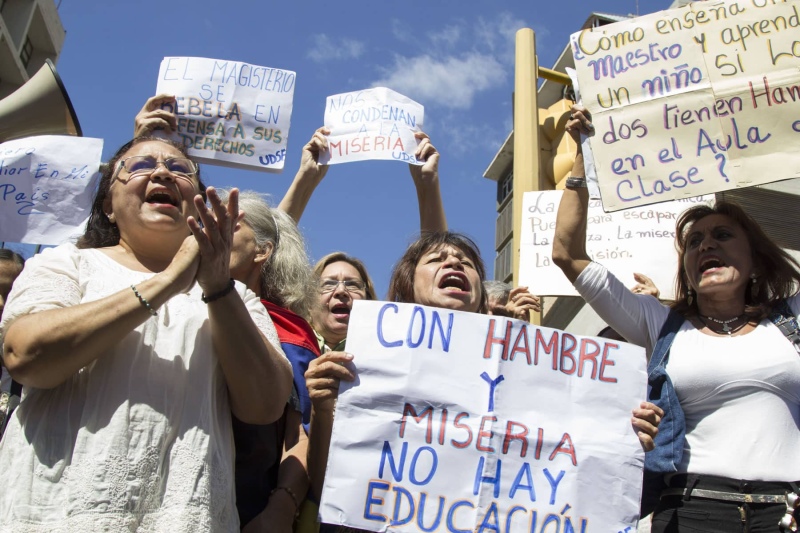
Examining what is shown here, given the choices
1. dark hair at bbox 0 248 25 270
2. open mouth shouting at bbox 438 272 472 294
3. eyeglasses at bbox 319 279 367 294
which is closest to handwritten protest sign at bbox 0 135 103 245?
dark hair at bbox 0 248 25 270

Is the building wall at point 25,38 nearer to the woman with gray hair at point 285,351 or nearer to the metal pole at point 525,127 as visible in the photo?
the metal pole at point 525,127

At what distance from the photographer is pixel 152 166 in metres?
2.75

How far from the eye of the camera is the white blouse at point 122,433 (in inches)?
78.6

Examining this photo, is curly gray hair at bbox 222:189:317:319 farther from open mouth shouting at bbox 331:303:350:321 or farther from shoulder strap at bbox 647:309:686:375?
shoulder strap at bbox 647:309:686:375

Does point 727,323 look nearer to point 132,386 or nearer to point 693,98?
point 693,98

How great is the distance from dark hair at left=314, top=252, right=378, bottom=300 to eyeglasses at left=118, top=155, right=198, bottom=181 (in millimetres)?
1470

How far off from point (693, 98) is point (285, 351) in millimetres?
2070

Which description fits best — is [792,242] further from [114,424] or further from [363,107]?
[114,424]

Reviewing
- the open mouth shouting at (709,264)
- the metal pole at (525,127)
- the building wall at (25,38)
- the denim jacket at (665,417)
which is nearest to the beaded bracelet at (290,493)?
the denim jacket at (665,417)

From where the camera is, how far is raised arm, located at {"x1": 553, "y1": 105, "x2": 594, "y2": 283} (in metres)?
3.29

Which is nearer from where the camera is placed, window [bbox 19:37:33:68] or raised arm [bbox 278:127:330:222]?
raised arm [bbox 278:127:330:222]

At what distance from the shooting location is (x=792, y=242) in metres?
7.21

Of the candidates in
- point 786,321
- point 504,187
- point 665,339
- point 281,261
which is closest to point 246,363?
point 281,261

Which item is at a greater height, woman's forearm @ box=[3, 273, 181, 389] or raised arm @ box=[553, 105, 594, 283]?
raised arm @ box=[553, 105, 594, 283]
